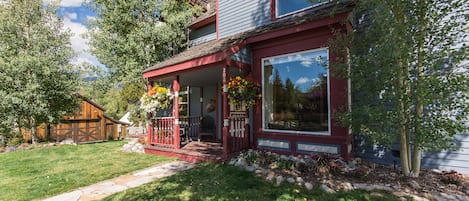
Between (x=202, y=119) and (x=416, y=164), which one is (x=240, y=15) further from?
(x=416, y=164)

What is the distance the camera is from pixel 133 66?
32.0 feet

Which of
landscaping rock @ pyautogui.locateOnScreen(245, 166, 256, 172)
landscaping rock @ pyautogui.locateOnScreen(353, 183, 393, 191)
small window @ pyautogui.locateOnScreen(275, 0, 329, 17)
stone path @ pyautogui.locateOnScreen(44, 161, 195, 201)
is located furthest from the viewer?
small window @ pyautogui.locateOnScreen(275, 0, 329, 17)

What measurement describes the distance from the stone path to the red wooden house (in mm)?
719

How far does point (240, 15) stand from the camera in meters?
6.96

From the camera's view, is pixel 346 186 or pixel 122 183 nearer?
pixel 346 186

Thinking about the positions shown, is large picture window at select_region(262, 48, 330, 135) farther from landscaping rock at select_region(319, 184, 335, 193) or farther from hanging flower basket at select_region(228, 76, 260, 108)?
landscaping rock at select_region(319, 184, 335, 193)

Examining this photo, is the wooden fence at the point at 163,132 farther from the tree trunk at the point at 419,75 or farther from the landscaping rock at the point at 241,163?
→ the tree trunk at the point at 419,75

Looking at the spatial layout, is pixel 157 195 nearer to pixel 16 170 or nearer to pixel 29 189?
pixel 29 189

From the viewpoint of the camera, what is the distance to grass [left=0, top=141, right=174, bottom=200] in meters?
3.93

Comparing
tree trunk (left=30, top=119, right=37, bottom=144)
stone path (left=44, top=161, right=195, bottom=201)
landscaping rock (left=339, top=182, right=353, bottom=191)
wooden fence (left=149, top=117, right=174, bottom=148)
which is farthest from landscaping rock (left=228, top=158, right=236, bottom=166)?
tree trunk (left=30, top=119, right=37, bottom=144)

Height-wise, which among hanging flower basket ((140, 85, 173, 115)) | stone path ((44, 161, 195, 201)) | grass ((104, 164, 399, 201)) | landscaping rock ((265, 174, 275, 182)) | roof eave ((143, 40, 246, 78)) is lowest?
stone path ((44, 161, 195, 201))

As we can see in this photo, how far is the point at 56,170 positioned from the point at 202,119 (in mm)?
4683

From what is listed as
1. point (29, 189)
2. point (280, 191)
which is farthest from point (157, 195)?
point (29, 189)

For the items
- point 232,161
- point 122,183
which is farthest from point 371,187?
point 122,183
